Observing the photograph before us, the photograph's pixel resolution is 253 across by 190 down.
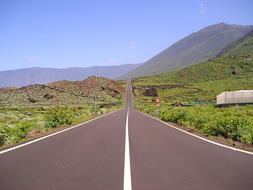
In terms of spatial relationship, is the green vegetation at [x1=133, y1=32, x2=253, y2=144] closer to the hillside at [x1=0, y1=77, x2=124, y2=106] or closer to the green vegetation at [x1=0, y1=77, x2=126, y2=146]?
the green vegetation at [x1=0, y1=77, x2=126, y2=146]

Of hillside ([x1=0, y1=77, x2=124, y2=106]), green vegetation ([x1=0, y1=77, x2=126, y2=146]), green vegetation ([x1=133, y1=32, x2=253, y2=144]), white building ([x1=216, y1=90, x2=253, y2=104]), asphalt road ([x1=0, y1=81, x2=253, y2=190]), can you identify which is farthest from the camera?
hillside ([x1=0, y1=77, x2=124, y2=106])

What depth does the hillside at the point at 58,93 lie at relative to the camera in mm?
76438

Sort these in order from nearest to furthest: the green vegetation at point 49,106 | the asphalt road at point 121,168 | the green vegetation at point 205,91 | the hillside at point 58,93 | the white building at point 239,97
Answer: the asphalt road at point 121,168
the green vegetation at point 205,91
the green vegetation at point 49,106
the white building at point 239,97
the hillside at point 58,93

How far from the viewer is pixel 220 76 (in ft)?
485

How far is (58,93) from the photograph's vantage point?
290 feet

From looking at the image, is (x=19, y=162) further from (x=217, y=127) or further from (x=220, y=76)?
(x=220, y=76)

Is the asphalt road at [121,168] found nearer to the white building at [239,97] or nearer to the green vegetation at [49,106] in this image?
the green vegetation at [49,106]

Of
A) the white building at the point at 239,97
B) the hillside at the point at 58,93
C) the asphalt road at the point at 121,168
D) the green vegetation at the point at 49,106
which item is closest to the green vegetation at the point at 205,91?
the asphalt road at the point at 121,168

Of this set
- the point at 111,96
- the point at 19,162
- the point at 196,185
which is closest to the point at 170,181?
the point at 196,185

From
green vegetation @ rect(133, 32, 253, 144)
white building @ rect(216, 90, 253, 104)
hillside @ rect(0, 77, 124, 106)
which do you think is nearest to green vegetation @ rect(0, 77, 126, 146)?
hillside @ rect(0, 77, 124, 106)

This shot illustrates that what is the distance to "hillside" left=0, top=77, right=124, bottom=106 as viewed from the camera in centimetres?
7644

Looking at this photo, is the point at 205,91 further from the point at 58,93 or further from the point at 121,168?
the point at 121,168

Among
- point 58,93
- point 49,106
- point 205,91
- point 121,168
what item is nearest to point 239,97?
point 49,106

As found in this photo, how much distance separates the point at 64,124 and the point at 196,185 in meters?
16.2
